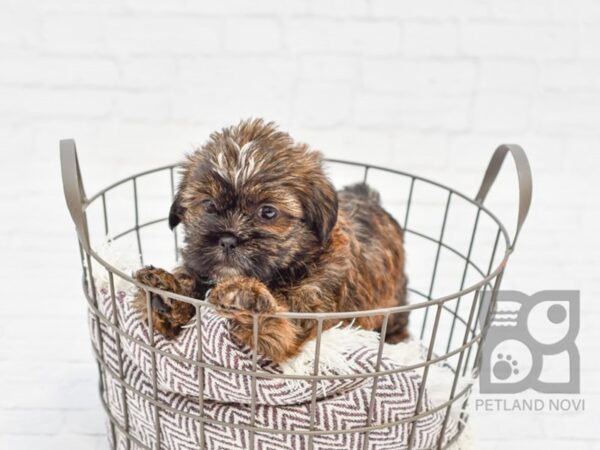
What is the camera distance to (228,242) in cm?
173

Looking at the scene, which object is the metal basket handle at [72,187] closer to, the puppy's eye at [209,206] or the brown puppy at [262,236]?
the brown puppy at [262,236]

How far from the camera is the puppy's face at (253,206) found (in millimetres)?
1743

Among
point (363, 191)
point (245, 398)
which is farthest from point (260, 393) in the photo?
point (363, 191)

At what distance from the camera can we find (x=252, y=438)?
5.66 ft

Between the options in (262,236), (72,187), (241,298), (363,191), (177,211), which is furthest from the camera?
(363,191)

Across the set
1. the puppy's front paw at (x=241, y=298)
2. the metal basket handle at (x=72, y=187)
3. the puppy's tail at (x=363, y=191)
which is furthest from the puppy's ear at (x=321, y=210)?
the puppy's tail at (x=363, y=191)

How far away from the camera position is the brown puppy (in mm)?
1736

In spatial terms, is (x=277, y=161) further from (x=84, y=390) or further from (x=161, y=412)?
(x=84, y=390)

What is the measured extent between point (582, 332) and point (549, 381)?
34 cm

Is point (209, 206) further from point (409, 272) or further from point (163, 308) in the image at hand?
point (409, 272)

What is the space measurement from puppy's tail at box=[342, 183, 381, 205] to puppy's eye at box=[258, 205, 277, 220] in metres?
0.76

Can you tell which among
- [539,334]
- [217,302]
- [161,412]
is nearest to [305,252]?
[217,302]
